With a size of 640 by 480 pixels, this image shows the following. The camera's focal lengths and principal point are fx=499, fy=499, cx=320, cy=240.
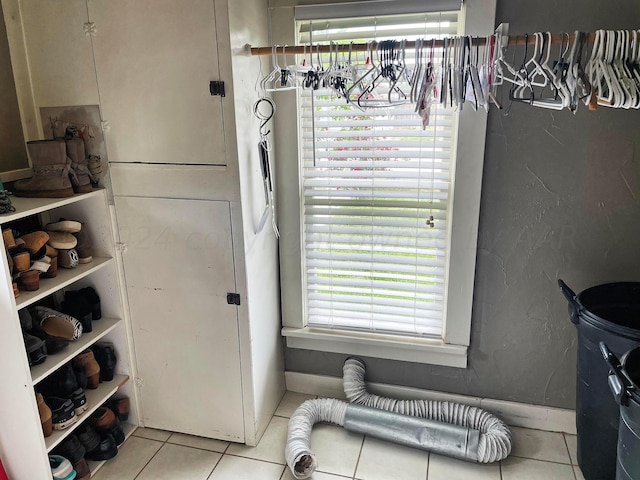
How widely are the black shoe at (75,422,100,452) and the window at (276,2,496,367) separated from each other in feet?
3.09

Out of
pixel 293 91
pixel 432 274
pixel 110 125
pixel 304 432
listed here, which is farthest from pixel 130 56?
pixel 304 432

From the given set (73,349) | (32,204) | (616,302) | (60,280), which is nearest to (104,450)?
(73,349)

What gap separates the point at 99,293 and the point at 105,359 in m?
0.29

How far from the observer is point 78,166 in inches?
77.0

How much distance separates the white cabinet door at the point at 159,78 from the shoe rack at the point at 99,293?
0.33m

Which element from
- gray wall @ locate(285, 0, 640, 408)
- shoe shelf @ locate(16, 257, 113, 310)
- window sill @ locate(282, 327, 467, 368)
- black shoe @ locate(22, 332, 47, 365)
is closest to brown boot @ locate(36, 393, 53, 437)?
black shoe @ locate(22, 332, 47, 365)

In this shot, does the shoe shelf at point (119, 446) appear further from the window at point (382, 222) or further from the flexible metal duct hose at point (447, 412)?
the flexible metal duct hose at point (447, 412)

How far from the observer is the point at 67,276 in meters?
1.93

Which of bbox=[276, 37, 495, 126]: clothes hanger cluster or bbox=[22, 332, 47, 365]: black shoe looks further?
bbox=[22, 332, 47, 365]: black shoe

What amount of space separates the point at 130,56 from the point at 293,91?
25.6 inches

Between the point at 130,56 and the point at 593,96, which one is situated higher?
the point at 130,56

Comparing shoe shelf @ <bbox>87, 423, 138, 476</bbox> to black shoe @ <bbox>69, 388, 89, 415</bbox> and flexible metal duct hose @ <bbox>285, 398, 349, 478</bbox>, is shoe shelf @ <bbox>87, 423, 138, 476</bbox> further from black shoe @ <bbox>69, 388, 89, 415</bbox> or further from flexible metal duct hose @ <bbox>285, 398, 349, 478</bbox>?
flexible metal duct hose @ <bbox>285, 398, 349, 478</bbox>

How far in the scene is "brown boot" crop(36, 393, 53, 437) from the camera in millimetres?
1796

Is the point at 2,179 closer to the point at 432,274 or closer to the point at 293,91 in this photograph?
the point at 293,91
